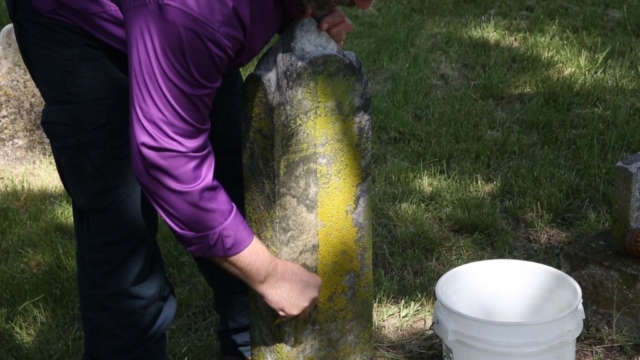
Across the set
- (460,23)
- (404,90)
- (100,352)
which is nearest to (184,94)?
(100,352)

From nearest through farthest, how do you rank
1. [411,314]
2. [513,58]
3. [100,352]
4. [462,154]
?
1. [100,352]
2. [411,314]
3. [462,154]
4. [513,58]

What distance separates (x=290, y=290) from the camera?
2201 millimetres

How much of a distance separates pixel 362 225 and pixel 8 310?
164 cm

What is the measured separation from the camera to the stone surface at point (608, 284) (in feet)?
10.5

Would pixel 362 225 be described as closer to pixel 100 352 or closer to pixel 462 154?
pixel 100 352

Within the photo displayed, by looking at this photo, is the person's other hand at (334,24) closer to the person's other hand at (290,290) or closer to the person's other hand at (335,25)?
the person's other hand at (335,25)

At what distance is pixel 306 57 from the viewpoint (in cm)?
223

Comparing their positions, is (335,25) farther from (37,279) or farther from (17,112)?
(17,112)

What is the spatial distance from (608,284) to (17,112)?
123 inches

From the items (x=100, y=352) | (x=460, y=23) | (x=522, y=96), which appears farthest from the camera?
(x=460, y=23)

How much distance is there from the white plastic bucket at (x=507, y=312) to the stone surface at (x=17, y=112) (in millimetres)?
2817

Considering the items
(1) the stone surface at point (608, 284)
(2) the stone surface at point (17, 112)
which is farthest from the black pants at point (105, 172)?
(2) the stone surface at point (17, 112)

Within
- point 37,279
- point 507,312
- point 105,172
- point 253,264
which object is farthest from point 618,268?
point 37,279

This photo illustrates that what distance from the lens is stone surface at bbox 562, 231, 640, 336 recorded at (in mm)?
3199
